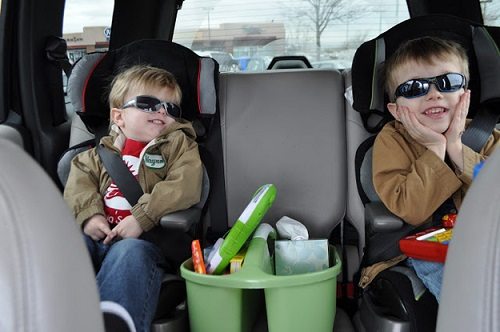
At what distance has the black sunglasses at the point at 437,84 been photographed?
72.0 inches

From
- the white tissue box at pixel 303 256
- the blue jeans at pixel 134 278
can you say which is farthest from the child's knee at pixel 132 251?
the white tissue box at pixel 303 256

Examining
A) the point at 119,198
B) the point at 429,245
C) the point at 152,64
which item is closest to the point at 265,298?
the point at 429,245

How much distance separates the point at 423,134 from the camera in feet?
5.95

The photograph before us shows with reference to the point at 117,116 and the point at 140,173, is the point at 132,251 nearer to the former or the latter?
the point at 140,173

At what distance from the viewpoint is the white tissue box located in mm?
1751

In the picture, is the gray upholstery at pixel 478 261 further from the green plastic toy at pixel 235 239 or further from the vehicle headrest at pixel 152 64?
the vehicle headrest at pixel 152 64

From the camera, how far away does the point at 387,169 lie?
71.7 inches

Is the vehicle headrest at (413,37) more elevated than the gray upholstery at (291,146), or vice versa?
the vehicle headrest at (413,37)

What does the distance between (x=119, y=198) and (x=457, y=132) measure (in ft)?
3.77

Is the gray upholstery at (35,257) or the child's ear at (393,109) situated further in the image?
the child's ear at (393,109)

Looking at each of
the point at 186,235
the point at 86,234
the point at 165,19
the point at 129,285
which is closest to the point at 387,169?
the point at 186,235

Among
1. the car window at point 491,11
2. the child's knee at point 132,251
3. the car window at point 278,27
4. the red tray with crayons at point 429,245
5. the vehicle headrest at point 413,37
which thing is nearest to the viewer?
the red tray with crayons at point 429,245

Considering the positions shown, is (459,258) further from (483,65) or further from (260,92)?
(260,92)

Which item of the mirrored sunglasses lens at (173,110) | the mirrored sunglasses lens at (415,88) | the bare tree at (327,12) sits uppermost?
the bare tree at (327,12)
